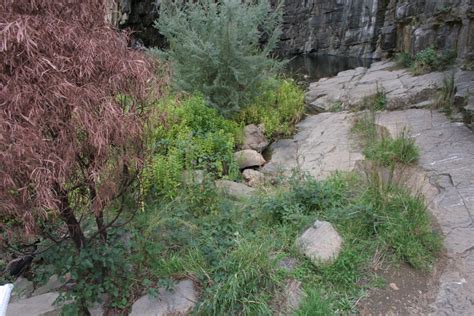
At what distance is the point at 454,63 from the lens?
6918 mm

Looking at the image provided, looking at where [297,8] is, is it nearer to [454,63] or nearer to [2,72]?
[454,63]

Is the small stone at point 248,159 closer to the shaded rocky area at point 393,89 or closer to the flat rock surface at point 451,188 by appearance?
the flat rock surface at point 451,188

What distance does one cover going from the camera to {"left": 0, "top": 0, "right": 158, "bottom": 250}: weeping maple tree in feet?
4.92

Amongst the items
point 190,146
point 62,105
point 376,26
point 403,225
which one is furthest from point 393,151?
point 376,26

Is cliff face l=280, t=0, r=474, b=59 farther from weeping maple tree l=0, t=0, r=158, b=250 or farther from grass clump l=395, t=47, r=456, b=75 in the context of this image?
weeping maple tree l=0, t=0, r=158, b=250

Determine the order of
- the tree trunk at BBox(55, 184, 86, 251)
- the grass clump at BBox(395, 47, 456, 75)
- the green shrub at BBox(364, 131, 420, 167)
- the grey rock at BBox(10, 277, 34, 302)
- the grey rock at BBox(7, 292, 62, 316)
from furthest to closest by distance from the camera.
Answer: the grass clump at BBox(395, 47, 456, 75), the green shrub at BBox(364, 131, 420, 167), the grey rock at BBox(10, 277, 34, 302), the grey rock at BBox(7, 292, 62, 316), the tree trunk at BBox(55, 184, 86, 251)

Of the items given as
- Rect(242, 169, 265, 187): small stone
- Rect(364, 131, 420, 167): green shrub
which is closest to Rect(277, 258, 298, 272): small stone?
Rect(242, 169, 265, 187): small stone

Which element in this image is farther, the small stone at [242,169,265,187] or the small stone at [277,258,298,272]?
the small stone at [242,169,265,187]

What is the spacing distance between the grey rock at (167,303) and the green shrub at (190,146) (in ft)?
3.78

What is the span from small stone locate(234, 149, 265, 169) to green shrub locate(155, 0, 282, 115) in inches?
33.7

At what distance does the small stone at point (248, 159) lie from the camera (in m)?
4.60

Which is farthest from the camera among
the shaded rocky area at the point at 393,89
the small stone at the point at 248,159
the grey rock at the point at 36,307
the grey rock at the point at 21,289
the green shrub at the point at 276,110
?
the green shrub at the point at 276,110

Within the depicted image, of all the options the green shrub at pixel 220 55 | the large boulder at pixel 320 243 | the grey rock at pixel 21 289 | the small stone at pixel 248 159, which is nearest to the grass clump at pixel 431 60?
the green shrub at pixel 220 55

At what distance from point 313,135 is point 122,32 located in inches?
148
